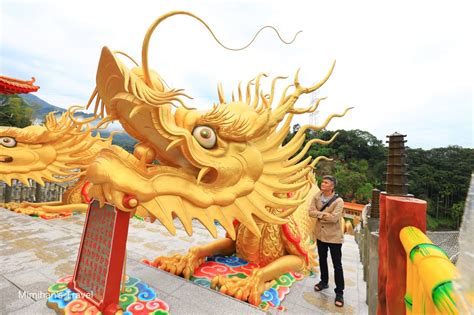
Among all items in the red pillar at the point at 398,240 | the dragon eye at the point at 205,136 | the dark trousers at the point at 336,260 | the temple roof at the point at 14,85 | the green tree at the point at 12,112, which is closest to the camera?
the red pillar at the point at 398,240

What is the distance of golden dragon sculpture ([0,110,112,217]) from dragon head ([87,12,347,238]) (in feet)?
11.2

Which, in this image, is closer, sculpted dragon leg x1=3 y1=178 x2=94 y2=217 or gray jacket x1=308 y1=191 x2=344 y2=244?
gray jacket x1=308 y1=191 x2=344 y2=244

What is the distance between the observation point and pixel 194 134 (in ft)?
6.97

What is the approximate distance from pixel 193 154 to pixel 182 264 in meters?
1.44

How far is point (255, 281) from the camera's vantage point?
240cm

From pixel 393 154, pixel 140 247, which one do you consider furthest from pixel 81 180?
pixel 393 154

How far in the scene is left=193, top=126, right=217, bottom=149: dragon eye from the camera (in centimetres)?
212

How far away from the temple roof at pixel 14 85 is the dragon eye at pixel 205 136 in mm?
10358

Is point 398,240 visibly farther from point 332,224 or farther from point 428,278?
point 332,224

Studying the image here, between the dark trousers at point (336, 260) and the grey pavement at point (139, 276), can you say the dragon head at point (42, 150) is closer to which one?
the grey pavement at point (139, 276)

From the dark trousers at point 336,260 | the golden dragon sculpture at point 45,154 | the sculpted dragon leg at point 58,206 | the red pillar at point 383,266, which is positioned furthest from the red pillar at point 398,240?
the sculpted dragon leg at point 58,206

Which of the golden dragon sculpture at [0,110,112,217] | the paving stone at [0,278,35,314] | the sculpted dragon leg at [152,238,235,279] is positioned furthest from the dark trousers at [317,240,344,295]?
the golden dragon sculpture at [0,110,112,217]

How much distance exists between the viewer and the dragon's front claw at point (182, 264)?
272cm

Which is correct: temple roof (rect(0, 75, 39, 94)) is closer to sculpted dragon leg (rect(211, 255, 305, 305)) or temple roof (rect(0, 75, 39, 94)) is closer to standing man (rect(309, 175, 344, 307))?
sculpted dragon leg (rect(211, 255, 305, 305))
